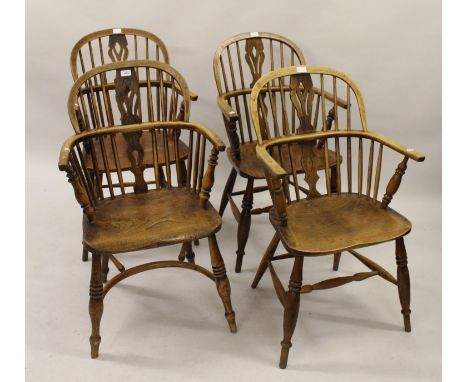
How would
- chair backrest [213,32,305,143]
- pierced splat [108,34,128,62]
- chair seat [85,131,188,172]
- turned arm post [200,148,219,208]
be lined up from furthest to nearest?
pierced splat [108,34,128,62], chair backrest [213,32,305,143], chair seat [85,131,188,172], turned arm post [200,148,219,208]

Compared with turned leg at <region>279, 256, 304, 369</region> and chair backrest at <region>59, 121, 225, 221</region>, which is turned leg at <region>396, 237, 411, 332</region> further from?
chair backrest at <region>59, 121, 225, 221</region>

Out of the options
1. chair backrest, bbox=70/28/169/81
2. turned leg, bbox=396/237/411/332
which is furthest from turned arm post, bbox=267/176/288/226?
chair backrest, bbox=70/28/169/81

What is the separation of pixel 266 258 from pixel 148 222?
0.65 m

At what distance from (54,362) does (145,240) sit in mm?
729

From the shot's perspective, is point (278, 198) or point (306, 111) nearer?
point (278, 198)

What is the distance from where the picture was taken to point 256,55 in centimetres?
330

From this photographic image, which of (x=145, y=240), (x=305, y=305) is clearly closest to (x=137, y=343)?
(x=145, y=240)

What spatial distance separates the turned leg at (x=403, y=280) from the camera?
2.39 meters

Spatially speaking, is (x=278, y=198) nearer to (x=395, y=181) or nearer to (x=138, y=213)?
(x=395, y=181)

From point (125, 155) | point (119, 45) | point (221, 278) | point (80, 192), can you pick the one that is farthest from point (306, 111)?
point (119, 45)

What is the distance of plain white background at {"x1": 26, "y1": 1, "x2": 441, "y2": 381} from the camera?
94.8 inches

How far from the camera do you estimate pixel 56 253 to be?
10.6ft

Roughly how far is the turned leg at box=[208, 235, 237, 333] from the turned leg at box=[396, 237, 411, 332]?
790 mm

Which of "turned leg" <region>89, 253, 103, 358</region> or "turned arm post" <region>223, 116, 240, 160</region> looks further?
"turned arm post" <region>223, 116, 240, 160</region>
